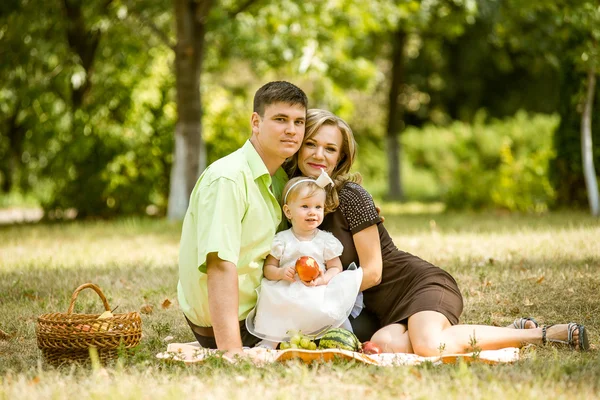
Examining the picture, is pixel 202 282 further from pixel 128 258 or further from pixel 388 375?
pixel 128 258

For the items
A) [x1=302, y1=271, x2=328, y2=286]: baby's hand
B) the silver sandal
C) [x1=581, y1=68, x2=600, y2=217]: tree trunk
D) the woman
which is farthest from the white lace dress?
[x1=581, y1=68, x2=600, y2=217]: tree trunk

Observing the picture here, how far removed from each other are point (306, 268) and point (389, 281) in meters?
0.76

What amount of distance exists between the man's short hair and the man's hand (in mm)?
952

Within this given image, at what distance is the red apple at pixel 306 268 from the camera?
14.6 ft

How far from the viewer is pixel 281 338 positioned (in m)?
4.56

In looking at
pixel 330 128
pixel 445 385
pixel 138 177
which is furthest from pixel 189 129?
pixel 445 385

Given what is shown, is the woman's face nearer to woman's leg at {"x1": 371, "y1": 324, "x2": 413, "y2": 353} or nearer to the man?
the man

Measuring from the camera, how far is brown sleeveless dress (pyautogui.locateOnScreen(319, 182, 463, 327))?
15.4ft

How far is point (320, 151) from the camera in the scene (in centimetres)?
480

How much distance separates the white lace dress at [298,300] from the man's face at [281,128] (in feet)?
1.81

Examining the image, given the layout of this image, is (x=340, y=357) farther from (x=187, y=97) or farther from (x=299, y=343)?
(x=187, y=97)

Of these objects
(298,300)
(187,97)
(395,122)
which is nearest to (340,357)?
(298,300)

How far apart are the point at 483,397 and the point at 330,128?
6.85 ft

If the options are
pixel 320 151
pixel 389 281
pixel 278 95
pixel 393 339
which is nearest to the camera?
pixel 278 95
